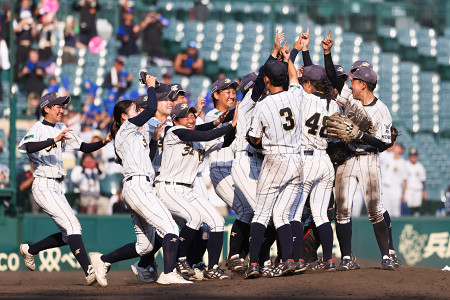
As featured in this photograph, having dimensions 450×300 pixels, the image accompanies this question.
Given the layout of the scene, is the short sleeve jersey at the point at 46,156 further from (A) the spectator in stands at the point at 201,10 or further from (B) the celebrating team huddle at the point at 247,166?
(A) the spectator in stands at the point at 201,10

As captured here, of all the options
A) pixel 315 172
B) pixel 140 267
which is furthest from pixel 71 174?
pixel 315 172

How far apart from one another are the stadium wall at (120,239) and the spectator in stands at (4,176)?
0.51m

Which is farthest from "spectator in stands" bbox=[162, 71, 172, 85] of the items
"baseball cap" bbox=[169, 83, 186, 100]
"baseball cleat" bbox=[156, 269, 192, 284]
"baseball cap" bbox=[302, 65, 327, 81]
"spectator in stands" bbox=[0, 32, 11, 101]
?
"baseball cleat" bbox=[156, 269, 192, 284]

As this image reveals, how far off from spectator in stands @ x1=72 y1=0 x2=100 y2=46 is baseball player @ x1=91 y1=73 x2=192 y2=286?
6.67 metres

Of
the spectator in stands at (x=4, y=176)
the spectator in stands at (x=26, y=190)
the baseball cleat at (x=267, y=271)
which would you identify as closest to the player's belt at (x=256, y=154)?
the baseball cleat at (x=267, y=271)

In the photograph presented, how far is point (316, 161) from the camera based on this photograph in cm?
798

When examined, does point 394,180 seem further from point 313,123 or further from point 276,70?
point 276,70

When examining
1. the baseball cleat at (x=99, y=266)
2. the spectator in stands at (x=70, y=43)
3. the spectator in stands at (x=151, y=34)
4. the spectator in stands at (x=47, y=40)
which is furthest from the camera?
the spectator in stands at (x=151, y=34)

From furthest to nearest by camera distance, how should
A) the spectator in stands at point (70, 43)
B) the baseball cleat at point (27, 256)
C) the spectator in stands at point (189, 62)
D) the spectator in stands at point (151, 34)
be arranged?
1. the spectator in stands at point (151, 34)
2. the spectator in stands at point (189, 62)
3. the spectator in stands at point (70, 43)
4. the baseball cleat at point (27, 256)

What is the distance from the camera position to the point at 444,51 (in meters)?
15.4

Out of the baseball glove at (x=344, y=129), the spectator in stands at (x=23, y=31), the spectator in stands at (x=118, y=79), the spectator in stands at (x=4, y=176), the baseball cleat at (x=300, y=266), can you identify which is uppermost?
the spectator in stands at (x=23, y=31)

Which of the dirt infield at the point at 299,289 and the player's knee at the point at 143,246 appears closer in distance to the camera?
the dirt infield at the point at 299,289

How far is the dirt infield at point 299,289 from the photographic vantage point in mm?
6766

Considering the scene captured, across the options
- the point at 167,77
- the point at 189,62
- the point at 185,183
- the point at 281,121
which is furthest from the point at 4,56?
the point at 281,121
